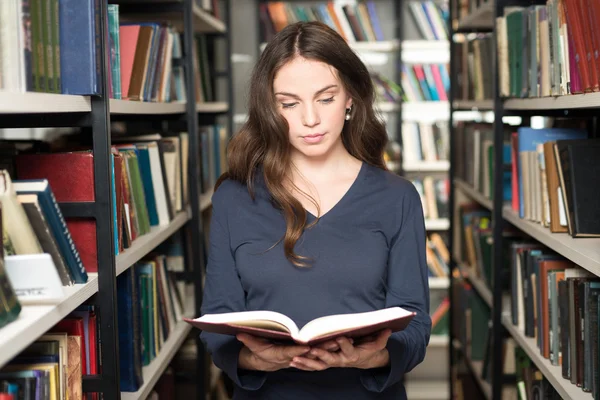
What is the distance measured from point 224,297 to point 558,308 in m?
0.97

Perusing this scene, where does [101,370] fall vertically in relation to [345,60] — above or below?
below

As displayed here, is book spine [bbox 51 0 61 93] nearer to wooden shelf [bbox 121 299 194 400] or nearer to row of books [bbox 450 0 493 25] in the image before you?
wooden shelf [bbox 121 299 194 400]

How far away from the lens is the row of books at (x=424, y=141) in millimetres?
4547

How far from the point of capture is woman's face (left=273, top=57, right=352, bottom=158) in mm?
1643

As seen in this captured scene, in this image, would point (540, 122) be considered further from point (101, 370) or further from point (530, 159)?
point (101, 370)

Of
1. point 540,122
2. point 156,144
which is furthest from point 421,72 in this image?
point 156,144

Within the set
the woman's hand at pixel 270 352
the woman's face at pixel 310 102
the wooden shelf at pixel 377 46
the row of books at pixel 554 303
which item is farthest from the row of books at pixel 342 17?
the woman's hand at pixel 270 352

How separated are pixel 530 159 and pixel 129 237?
4.07 ft


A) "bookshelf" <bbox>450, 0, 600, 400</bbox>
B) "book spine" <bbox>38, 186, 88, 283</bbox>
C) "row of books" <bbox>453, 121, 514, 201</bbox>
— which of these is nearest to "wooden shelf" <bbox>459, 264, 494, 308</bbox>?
"bookshelf" <bbox>450, 0, 600, 400</bbox>

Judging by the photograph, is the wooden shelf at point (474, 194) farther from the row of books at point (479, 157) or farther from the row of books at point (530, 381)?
the row of books at point (530, 381)

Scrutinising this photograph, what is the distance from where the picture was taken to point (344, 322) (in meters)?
1.33

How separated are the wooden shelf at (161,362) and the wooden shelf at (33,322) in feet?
1.77

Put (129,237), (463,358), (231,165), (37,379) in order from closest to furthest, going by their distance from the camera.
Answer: (37,379) → (231,165) → (129,237) → (463,358)

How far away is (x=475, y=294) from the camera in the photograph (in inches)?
132
